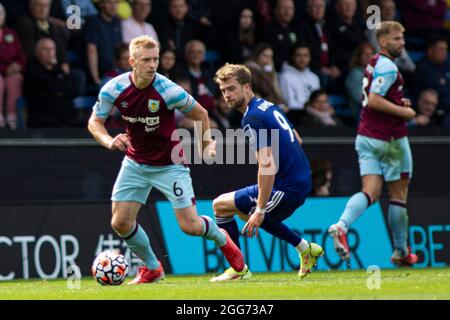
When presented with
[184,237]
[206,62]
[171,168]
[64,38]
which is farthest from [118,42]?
[171,168]

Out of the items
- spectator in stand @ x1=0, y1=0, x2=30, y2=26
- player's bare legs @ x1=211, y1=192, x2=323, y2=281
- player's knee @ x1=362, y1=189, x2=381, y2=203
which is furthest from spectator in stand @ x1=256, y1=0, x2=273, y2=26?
player's bare legs @ x1=211, y1=192, x2=323, y2=281

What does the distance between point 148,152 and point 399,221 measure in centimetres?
346

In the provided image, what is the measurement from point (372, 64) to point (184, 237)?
2.93 meters

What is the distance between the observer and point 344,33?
17.4m

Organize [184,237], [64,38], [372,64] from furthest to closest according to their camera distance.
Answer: [64,38], [184,237], [372,64]

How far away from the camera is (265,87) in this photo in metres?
15.4

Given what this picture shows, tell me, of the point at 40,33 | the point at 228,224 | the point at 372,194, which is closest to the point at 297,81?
the point at 40,33

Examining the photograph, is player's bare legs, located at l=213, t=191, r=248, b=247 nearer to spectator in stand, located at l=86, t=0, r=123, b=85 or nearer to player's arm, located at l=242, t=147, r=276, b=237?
player's arm, located at l=242, t=147, r=276, b=237

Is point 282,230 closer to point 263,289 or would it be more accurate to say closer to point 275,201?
point 275,201

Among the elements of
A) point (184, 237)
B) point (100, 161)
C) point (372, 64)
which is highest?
point (372, 64)

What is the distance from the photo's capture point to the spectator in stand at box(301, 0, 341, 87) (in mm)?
17016

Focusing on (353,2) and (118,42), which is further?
(353,2)

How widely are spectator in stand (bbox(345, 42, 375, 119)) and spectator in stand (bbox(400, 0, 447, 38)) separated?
2.14m

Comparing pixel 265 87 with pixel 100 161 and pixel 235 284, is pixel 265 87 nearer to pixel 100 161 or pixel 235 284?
pixel 100 161
